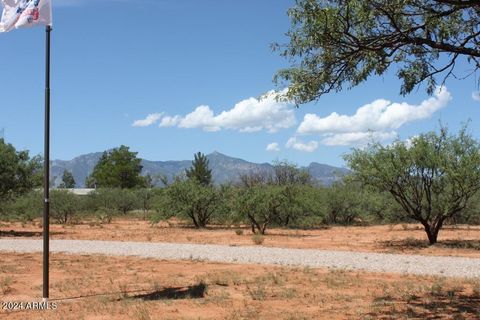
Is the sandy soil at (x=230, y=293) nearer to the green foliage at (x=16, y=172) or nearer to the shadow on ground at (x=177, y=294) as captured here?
the shadow on ground at (x=177, y=294)

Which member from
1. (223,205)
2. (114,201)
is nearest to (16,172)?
(223,205)

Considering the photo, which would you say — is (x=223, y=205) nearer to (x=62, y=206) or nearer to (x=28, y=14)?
(x=62, y=206)

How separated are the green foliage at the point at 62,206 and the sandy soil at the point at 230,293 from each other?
28.5 metres

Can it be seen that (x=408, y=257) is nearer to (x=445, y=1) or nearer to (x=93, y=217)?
(x=445, y=1)

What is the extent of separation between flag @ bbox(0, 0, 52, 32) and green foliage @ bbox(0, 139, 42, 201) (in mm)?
20259

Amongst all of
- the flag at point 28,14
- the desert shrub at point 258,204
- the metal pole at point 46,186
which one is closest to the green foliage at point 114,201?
the desert shrub at point 258,204

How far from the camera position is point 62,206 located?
142ft

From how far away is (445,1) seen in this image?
7988mm

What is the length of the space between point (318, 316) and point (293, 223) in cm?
2732

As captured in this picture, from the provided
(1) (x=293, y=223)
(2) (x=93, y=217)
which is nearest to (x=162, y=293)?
(1) (x=293, y=223)

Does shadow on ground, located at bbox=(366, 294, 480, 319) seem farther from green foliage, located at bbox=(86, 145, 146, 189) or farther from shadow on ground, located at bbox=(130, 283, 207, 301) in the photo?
green foliage, located at bbox=(86, 145, 146, 189)

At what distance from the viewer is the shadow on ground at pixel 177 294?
10.4 m

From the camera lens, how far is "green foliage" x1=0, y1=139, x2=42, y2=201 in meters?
28.4

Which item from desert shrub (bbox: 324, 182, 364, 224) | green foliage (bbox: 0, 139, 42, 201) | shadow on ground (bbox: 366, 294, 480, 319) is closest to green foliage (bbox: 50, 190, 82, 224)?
green foliage (bbox: 0, 139, 42, 201)
